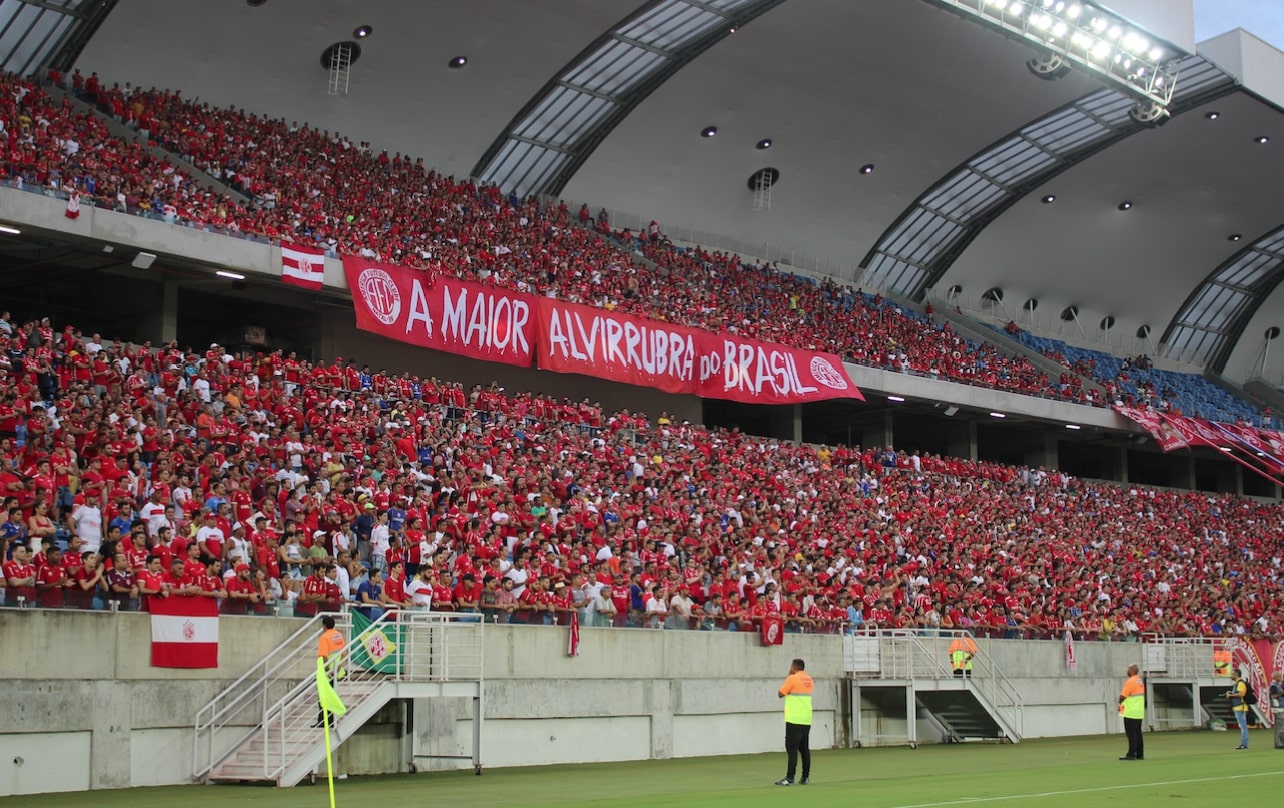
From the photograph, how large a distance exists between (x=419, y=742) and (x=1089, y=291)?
48957 mm

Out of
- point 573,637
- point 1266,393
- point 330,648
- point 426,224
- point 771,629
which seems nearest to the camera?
point 330,648

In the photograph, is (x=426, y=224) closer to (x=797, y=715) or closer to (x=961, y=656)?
(x=961, y=656)

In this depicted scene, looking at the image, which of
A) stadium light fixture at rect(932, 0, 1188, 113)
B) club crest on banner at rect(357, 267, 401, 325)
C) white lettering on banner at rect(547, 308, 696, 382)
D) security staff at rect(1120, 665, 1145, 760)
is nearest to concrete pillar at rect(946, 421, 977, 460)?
stadium light fixture at rect(932, 0, 1188, 113)

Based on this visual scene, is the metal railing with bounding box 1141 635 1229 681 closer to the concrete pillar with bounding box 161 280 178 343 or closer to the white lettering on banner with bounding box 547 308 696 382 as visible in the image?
the white lettering on banner with bounding box 547 308 696 382

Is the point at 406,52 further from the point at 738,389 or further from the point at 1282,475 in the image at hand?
the point at 1282,475

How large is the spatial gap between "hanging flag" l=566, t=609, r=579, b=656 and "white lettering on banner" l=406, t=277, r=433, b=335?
37.2ft

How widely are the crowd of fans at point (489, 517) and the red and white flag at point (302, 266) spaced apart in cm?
234

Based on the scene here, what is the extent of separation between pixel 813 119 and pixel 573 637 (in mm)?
27877

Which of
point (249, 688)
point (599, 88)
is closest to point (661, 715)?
point (249, 688)

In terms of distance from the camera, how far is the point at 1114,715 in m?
36.5

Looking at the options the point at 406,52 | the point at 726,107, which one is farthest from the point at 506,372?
the point at 726,107

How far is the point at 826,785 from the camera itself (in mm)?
18609

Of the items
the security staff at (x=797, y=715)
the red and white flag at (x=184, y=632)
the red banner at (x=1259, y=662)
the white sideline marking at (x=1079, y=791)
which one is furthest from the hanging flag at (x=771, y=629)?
the red banner at (x=1259, y=662)

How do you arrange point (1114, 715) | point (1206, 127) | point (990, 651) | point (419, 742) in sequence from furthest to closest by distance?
1. point (1206, 127)
2. point (1114, 715)
3. point (990, 651)
4. point (419, 742)
